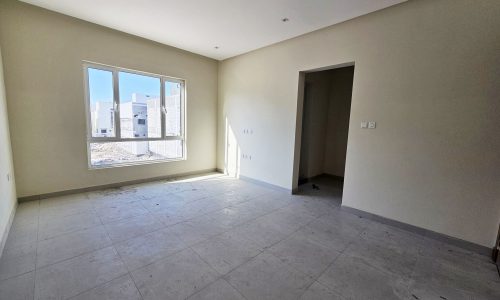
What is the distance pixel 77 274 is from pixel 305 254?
2090 millimetres

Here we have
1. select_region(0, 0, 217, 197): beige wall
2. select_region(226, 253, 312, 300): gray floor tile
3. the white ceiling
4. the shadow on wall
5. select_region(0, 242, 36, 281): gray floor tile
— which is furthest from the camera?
the shadow on wall

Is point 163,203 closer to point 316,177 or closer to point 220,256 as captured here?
point 220,256

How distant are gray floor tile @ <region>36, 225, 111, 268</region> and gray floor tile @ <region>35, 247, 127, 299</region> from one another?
0.36 feet

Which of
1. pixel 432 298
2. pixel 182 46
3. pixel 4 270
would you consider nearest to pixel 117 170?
pixel 4 270

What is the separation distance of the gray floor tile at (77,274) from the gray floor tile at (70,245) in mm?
109

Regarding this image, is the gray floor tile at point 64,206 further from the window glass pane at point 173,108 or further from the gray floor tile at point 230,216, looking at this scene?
the window glass pane at point 173,108

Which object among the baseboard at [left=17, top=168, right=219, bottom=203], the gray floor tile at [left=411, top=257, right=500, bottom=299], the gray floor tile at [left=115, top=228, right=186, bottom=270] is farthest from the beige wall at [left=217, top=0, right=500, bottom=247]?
the baseboard at [left=17, top=168, right=219, bottom=203]

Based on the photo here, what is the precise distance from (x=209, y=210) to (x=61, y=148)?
2677 millimetres

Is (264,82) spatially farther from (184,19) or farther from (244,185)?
(244,185)

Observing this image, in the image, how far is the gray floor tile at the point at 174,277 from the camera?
163cm

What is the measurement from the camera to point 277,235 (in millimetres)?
2525

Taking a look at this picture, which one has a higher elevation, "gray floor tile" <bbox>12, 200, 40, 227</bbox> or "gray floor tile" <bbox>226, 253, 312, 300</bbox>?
"gray floor tile" <bbox>12, 200, 40, 227</bbox>

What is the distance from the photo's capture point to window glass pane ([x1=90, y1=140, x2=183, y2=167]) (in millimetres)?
3930

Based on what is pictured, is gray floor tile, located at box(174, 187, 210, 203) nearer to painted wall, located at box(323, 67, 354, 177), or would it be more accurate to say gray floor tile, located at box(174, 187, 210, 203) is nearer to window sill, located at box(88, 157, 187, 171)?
window sill, located at box(88, 157, 187, 171)
